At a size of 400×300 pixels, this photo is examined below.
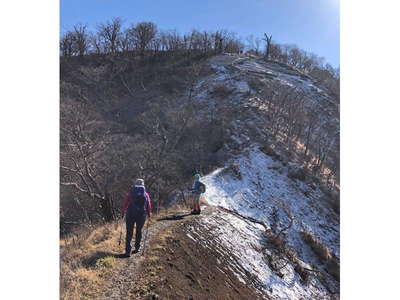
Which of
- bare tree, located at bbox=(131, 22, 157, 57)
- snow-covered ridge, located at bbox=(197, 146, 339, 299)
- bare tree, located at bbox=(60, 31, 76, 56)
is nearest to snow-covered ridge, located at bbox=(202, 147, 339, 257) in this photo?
snow-covered ridge, located at bbox=(197, 146, 339, 299)

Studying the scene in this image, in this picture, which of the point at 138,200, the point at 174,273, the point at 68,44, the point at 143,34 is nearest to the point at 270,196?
the point at 174,273

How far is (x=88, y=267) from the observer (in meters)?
6.29

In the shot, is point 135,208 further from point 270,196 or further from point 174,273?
point 270,196

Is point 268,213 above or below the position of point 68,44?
below

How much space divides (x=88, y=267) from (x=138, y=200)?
1.72 m

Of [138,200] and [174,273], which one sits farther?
[174,273]

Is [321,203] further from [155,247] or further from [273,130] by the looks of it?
[155,247]

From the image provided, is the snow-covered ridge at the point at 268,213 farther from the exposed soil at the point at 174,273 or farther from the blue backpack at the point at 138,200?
the blue backpack at the point at 138,200

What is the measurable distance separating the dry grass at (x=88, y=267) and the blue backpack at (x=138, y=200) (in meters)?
1.21

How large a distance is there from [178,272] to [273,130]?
22.9m

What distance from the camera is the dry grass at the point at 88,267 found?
5465 mm

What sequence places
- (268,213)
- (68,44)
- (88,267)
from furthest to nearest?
(68,44) → (268,213) → (88,267)

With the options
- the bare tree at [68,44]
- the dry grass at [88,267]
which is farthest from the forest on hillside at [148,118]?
the dry grass at [88,267]

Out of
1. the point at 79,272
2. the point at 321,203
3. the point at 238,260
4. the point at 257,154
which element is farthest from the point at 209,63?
the point at 79,272
